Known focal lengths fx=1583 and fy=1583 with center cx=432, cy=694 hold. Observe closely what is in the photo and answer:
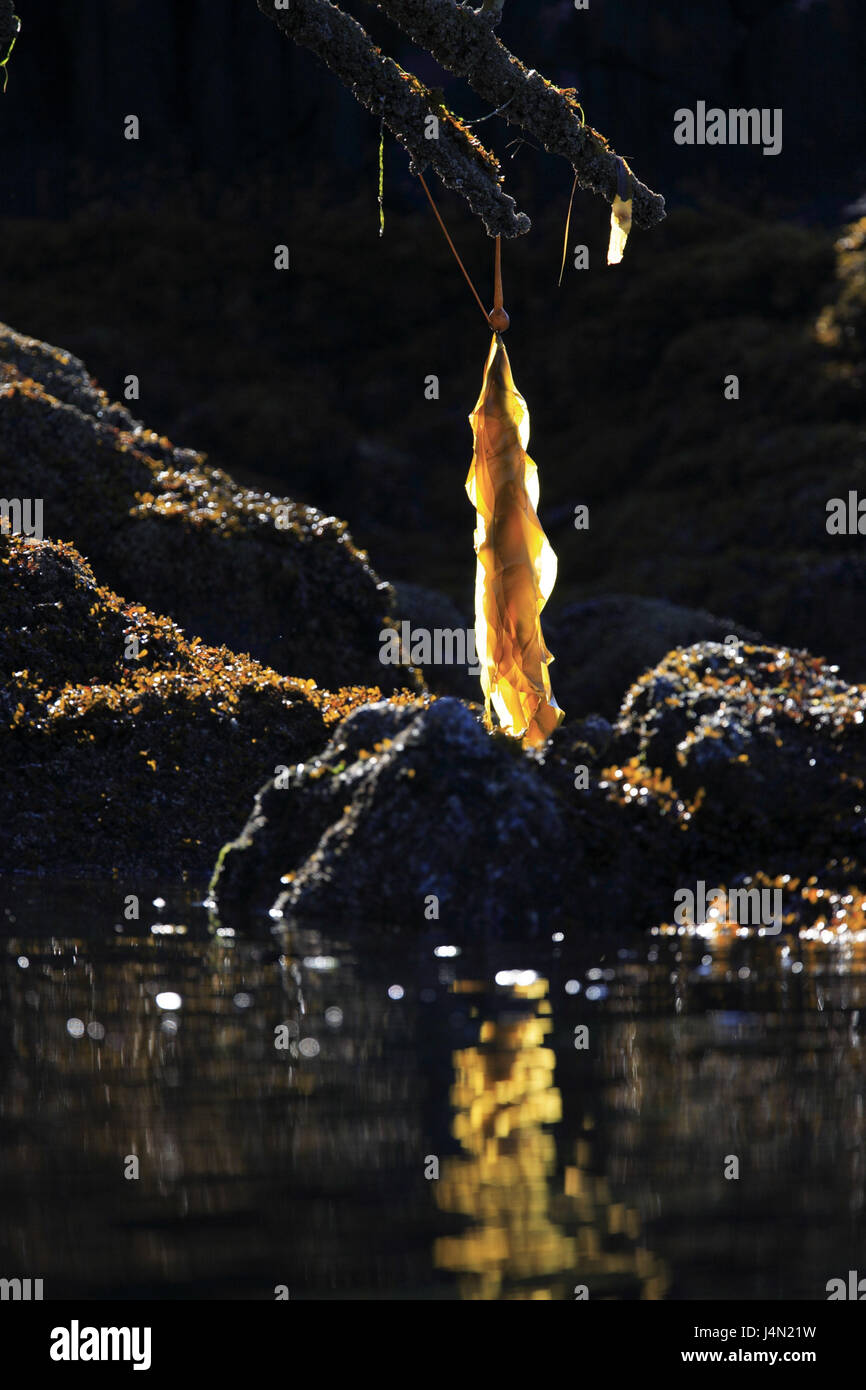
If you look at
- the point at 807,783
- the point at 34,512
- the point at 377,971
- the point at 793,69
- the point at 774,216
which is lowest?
the point at 377,971

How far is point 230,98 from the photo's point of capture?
169 ft

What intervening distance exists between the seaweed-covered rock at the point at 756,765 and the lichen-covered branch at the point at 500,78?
5.47 metres

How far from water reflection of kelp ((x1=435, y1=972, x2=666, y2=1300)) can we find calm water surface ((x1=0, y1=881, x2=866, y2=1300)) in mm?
12

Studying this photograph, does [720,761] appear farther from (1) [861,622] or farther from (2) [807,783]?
(1) [861,622]

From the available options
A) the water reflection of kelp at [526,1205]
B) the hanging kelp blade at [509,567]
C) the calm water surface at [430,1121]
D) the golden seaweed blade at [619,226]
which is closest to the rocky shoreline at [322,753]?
the hanging kelp blade at [509,567]

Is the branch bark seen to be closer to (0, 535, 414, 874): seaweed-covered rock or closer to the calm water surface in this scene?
(0, 535, 414, 874): seaweed-covered rock

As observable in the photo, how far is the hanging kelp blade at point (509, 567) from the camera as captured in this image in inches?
528

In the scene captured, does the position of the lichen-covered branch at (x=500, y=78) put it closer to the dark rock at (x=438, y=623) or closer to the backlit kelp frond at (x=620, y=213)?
the backlit kelp frond at (x=620, y=213)

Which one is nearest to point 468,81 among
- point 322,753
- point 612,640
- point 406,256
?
point 322,753

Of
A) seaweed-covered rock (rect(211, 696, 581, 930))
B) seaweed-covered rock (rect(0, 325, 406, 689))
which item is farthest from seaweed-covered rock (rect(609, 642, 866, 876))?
seaweed-covered rock (rect(0, 325, 406, 689))

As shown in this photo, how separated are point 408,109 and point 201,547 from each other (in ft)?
24.2

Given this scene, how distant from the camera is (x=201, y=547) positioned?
2066cm

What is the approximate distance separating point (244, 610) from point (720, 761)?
10.4m

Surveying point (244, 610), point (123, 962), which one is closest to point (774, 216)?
point (244, 610)
